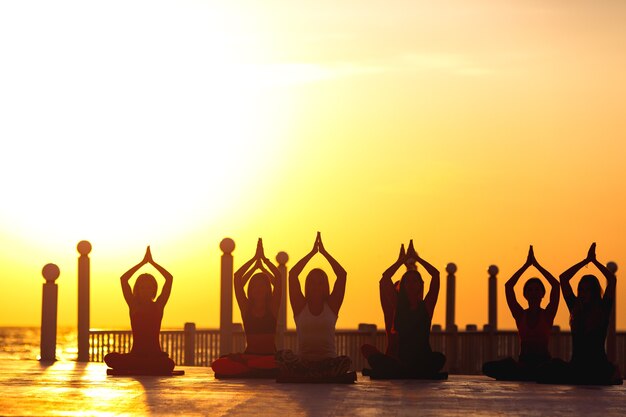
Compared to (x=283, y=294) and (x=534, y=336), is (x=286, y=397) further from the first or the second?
(x=283, y=294)

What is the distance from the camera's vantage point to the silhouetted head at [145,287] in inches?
862

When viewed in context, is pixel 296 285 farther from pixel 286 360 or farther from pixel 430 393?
pixel 430 393

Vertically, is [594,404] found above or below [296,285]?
below

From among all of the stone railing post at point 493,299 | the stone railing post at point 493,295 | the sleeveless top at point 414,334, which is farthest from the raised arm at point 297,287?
the stone railing post at point 493,295

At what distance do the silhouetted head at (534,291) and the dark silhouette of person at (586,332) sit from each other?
14.4 inches

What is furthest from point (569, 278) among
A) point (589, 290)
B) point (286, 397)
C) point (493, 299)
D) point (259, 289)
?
point (493, 299)

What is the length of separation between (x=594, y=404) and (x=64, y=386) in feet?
22.5

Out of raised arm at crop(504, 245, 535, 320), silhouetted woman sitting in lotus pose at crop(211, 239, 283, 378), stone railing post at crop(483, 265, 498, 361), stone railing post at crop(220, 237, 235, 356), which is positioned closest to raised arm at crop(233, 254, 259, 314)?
silhouetted woman sitting in lotus pose at crop(211, 239, 283, 378)

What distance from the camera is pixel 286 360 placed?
2019 cm

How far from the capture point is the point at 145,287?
22.0 metres

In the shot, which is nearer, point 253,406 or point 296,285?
point 253,406

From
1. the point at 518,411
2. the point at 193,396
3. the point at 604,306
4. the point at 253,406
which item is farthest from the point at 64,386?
the point at 604,306

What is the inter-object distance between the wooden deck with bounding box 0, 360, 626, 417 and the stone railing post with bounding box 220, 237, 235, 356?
22.3ft

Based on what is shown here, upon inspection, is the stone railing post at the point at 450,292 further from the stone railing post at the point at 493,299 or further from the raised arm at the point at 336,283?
the raised arm at the point at 336,283
